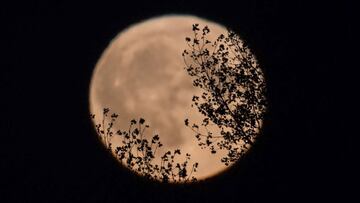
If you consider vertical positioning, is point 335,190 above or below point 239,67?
below

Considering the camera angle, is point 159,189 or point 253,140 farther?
point 253,140

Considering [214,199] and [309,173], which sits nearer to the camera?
[309,173]

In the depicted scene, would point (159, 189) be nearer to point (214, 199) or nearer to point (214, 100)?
point (214, 199)

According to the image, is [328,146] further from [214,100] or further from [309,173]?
[214,100]

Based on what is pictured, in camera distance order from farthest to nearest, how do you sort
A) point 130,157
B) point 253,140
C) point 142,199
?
point 253,140
point 130,157
point 142,199

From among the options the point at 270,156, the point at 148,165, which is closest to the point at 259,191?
the point at 270,156

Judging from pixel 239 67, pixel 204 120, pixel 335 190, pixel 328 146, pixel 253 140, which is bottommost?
pixel 335 190

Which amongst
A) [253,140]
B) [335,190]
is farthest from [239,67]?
[335,190]

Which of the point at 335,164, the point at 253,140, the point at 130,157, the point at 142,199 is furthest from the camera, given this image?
the point at 253,140

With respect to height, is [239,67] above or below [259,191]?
above
